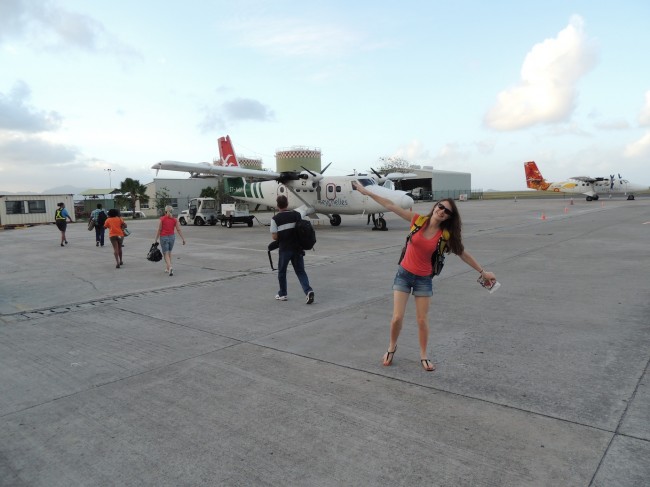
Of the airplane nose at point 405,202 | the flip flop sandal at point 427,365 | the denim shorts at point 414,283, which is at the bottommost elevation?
the flip flop sandal at point 427,365

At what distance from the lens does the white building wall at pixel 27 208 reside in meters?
35.2

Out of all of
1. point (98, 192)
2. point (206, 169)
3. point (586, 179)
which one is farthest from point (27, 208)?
point (586, 179)

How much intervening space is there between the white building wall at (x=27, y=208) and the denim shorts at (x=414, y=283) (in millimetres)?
38522

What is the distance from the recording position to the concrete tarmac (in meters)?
2.94

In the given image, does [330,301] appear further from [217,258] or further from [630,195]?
[630,195]

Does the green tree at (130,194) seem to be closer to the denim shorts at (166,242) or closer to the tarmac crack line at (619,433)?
the denim shorts at (166,242)

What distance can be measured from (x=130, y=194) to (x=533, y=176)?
5249 cm

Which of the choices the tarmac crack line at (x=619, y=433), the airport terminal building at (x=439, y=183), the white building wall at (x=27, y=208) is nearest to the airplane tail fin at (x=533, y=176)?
the airport terminal building at (x=439, y=183)

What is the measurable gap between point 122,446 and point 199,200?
1077 inches

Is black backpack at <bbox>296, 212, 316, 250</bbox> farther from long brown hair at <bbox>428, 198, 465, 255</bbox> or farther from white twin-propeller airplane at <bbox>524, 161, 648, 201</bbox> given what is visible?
white twin-propeller airplane at <bbox>524, 161, 648, 201</bbox>

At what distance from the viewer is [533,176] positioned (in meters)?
58.1

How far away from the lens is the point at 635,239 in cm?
1491

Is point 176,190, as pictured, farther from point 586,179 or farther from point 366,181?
point 586,179

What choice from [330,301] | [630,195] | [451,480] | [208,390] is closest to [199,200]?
[330,301]
